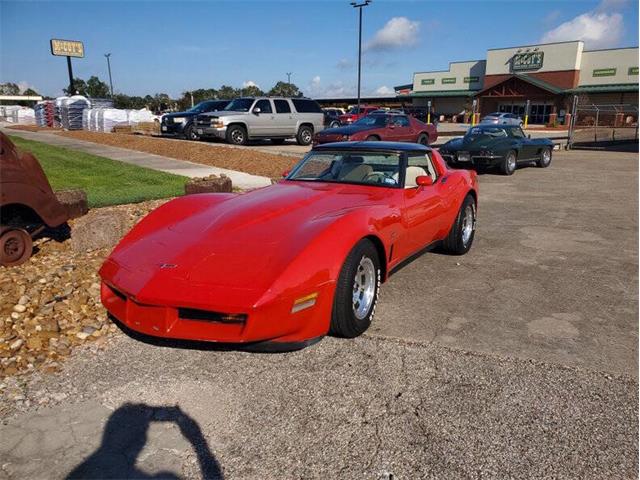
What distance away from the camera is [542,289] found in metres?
4.57

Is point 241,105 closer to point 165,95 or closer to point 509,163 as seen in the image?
point 509,163

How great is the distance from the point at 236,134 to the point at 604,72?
46060 mm

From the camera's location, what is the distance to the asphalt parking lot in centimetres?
230

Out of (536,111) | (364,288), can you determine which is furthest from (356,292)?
(536,111)

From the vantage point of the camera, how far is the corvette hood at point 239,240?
3.02m

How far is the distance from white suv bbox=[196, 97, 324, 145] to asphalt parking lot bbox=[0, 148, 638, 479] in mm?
14903

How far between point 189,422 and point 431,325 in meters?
1.97

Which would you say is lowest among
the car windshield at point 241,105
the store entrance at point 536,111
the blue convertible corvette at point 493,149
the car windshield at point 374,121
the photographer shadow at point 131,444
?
the photographer shadow at point 131,444

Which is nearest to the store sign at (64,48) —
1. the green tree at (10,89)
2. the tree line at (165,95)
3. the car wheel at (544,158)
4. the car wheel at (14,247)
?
the tree line at (165,95)

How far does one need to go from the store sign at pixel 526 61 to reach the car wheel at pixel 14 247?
189 feet

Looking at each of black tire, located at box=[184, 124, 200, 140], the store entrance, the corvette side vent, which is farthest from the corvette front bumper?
the store entrance

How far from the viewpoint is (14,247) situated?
4.64 m

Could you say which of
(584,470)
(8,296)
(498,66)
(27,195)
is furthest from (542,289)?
(498,66)

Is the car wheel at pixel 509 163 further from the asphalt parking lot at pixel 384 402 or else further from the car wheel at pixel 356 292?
the car wheel at pixel 356 292
